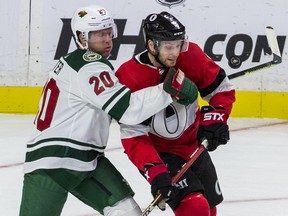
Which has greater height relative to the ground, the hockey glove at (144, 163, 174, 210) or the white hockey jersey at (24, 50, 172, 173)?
the white hockey jersey at (24, 50, 172, 173)

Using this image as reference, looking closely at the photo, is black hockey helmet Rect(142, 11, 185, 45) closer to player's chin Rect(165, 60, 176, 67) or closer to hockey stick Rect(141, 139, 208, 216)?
player's chin Rect(165, 60, 176, 67)

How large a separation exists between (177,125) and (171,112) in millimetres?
48

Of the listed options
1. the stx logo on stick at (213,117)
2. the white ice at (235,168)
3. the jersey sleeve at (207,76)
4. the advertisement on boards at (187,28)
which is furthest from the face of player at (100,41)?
the advertisement on boards at (187,28)

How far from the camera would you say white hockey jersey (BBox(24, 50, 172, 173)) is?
9.41ft

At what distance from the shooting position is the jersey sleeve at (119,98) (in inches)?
112

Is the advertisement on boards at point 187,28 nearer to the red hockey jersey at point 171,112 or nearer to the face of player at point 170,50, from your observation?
the red hockey jersey at point 171,112

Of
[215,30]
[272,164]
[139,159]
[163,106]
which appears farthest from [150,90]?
[215,30]

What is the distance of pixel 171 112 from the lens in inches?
122

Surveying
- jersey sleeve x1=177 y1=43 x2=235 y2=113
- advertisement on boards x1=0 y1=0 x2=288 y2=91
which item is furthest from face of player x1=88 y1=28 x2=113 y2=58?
advertisement on boards x1=0 y1=0 x2=288 y2=91

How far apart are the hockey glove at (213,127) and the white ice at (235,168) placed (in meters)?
0.86

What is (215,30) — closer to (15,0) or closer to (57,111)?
(15,0)

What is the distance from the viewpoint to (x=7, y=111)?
6.36m

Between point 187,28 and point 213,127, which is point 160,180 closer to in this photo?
point 213,127

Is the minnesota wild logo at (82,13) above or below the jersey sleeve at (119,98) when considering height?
above
